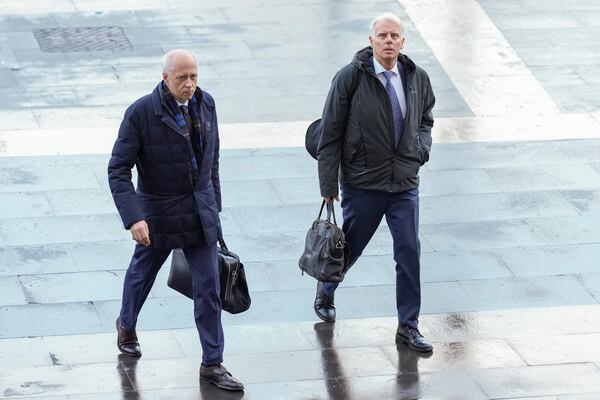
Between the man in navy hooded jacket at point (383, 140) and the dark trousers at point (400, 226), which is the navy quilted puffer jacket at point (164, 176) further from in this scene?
the dark trousers at point (400, 226)

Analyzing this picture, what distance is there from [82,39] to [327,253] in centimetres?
767

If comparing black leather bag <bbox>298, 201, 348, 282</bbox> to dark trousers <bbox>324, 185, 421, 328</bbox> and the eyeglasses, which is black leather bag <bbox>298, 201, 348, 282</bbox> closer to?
dark trousers <bbox>324, 185, 421, 328</bbox>

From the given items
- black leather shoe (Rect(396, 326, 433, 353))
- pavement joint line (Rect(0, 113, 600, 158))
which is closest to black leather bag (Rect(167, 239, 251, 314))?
black leather shoe (Rect(396, 326, 433, 353))

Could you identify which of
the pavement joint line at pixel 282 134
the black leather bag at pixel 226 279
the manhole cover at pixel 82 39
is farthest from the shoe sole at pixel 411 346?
the manhole cover at pixel 82 39

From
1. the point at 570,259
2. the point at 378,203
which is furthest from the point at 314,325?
the point at 570,259

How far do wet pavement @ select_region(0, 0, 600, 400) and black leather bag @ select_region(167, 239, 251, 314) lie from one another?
40 cm

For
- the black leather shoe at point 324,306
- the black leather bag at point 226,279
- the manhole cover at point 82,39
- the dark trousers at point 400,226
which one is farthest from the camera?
the manhole cover at point 82,39

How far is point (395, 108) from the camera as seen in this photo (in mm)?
8016

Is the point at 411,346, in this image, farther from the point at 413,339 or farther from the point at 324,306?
the point at 324,306

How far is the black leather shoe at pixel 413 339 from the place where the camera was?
8.08 m

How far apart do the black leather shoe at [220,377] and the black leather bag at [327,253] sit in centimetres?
91

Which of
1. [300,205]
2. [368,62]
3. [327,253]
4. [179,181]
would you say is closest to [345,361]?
[327,253]

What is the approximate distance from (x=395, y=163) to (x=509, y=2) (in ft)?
29.7

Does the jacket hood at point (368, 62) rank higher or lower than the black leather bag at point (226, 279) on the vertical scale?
higher
